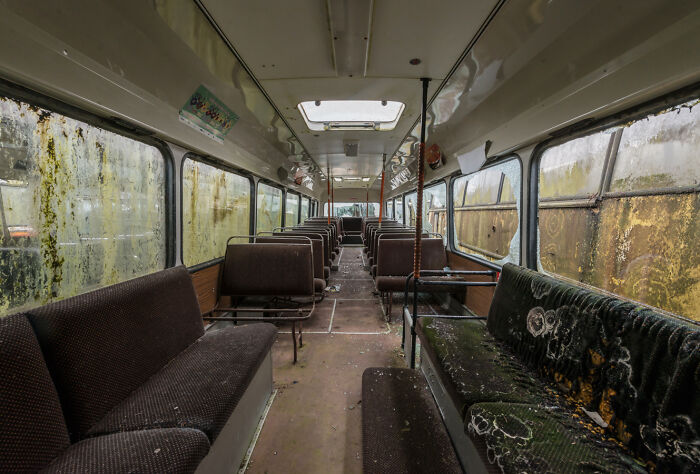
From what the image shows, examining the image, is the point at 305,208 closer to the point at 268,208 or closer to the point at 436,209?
the point at 268,208

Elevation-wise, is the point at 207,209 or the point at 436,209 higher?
the point at 436,209

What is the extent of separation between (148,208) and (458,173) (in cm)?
405

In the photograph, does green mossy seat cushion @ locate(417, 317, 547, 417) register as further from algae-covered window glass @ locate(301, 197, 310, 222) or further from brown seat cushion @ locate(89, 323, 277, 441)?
algae-covered window glass @ locate(301, 197, 310, 222)

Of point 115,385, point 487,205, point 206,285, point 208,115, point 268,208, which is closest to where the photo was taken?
point 115,385

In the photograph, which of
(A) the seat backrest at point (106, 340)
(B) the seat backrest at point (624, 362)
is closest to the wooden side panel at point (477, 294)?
(B) the seat backrest at point (624, 362)

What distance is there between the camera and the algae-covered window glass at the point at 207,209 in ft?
9.45

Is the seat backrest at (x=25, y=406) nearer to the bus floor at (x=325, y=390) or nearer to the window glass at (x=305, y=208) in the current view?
the bus floor at (x=325, y=390)

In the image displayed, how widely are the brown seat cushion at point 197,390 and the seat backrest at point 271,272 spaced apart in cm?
125

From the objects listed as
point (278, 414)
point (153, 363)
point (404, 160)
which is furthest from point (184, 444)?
point (404, 160)

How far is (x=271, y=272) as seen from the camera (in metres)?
3.22

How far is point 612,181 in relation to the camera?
1.87 m

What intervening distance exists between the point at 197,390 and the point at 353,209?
1360cm

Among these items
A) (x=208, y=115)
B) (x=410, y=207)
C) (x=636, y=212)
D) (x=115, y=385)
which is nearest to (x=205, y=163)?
(x=208, y=115)

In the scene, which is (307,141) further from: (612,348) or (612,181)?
(612,348)
